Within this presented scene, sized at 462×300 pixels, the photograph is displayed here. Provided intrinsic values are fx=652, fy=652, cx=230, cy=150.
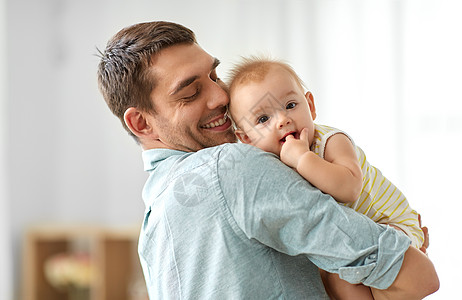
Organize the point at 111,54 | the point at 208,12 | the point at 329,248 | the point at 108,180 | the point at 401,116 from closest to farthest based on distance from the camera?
the point at 329,248
the point at 111,54
the point at 401,116
the point at 208,12
the point at 108,180

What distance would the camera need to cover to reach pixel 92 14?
13.8 feet

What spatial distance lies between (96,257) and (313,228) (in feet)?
10.2

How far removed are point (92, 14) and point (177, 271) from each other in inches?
129

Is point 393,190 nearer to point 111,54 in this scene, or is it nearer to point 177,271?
point 177,271

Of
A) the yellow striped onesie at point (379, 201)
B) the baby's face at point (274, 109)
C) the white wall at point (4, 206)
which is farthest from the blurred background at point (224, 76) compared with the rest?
the baby's face at point (274, 109)

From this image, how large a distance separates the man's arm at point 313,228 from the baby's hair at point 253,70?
0.68 ft

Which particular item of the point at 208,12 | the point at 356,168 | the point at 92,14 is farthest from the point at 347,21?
the point at 356,168

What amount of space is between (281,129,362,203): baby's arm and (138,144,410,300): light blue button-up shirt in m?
0.02

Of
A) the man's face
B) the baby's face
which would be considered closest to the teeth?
the man's face

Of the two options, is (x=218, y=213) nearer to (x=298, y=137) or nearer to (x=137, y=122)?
(x=298, y=137)

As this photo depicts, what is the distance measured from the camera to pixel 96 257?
397 centimetres

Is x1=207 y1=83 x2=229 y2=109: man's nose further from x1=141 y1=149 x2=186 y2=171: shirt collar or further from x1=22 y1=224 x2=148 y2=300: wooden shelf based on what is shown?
x1=22 y1=224 x2=148 y2=300: wooden shelf

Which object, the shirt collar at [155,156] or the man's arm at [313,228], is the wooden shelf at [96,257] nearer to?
the shirt collar at [155,156]

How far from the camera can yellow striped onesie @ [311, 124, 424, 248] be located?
1246 mm
